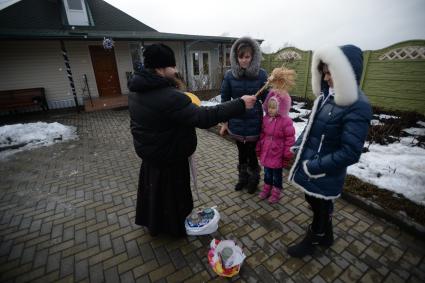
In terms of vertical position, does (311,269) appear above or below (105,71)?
below

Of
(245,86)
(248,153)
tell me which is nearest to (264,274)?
(248,153)

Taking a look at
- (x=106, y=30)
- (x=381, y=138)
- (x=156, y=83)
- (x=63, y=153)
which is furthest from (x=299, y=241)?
(x=106, y=30)

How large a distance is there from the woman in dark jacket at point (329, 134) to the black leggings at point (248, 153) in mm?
987

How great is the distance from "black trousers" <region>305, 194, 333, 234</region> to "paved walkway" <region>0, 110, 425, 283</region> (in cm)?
34

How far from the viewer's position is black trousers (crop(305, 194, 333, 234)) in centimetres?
218

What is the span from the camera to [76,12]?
11695 millimetres

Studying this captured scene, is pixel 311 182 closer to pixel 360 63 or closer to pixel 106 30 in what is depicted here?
pixel 360 63

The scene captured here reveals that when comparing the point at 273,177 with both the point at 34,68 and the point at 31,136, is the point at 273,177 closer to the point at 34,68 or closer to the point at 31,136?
the point at 31,136

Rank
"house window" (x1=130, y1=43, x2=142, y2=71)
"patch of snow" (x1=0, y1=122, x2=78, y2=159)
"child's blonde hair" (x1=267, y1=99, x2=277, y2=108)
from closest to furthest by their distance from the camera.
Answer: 1. "child's blonde hair" (x1=267, y1=99, x2=277, y2=108)
2. "patch of snow" (x1=0, y1=122, x2=78, y2=159)
3. "house window" (x1=130, y1=43, x2=142, y2=71)

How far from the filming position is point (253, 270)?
2.26 metres

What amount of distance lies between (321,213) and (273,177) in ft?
3.52

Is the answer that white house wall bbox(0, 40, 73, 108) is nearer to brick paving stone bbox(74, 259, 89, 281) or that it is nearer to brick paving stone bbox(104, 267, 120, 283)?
brick paving stone bbox(74, 259, 89, 281)

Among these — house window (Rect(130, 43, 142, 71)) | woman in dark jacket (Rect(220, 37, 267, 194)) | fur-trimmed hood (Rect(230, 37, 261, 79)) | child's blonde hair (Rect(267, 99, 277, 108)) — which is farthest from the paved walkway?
house window (Rect(130, 43, 142, 71))

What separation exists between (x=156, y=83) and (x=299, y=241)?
236 cm
